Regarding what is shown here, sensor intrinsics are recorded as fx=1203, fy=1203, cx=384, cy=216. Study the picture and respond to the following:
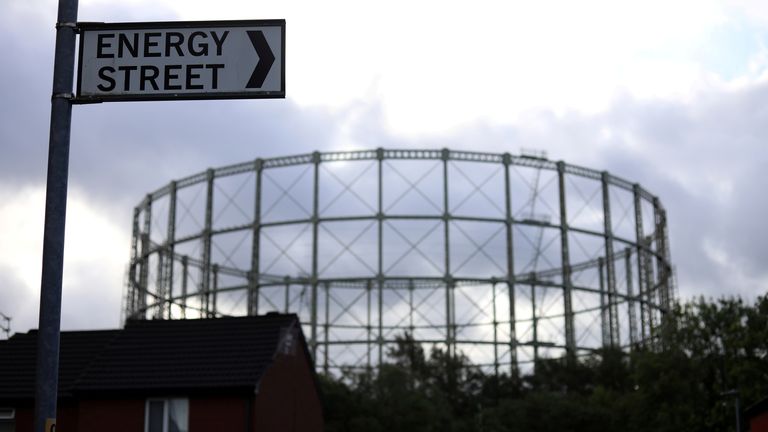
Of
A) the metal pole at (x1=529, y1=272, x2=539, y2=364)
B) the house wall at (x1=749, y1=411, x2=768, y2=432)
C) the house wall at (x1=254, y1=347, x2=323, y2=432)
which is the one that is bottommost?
the house wall at (x1=749, y1=411, x2=768, y2=432)

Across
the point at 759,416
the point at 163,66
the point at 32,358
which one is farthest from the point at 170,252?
the point at 163,66

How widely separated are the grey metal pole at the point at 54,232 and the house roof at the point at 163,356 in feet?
50.4

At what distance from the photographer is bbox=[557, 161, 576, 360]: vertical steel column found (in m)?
44.6

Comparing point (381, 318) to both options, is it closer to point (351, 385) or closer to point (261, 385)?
point (351, 385)

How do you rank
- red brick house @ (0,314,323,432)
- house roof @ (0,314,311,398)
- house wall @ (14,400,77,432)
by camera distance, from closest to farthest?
red brick house @ (0,314,323,432)
house roof @ (0,314,311,398)
house wall @ (14,400,77,432)

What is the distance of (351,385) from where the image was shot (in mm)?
32125

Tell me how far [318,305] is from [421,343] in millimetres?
4709

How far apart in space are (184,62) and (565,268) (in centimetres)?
4082

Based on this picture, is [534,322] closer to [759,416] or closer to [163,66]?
[759,416]

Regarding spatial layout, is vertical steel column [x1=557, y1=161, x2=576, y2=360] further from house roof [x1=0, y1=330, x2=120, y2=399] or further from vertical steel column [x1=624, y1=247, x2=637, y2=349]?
house roof [x1=0, y1=330, x2=120, y2=399]

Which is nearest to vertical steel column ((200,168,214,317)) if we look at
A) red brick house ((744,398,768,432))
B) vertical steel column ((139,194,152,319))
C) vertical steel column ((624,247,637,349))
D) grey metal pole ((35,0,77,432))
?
vertical steel column ((139,194,152,319))

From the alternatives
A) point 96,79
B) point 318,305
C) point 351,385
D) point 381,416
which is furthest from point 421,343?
point 96,79

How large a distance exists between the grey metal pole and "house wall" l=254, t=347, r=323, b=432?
51.5ft

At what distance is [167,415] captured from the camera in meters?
20.6
